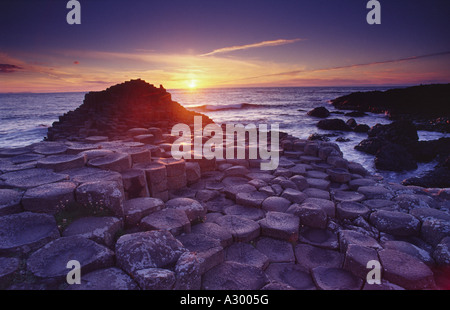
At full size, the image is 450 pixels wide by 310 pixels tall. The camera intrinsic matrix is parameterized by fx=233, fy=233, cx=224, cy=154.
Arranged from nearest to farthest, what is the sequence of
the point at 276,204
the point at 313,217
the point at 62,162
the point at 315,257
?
the point at 315,257 < the point at 313,217 < the point at 62,162 < the point at 276,204

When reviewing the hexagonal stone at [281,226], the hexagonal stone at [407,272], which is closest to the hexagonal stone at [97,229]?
the hexagonal stone at [281,226]

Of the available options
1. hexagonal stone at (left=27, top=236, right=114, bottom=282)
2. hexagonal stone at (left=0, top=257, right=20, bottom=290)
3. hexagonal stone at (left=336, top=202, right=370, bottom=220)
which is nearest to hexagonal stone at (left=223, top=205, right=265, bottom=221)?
hexagonal stone at (left=336, top=202, right=370, bottom=220)

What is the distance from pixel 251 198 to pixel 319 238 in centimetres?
138

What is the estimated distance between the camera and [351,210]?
13.3ft

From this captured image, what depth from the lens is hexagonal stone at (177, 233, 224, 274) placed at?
263cm

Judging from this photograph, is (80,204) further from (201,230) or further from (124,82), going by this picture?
(124,82)

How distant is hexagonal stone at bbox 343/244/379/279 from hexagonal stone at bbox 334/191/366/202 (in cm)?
185

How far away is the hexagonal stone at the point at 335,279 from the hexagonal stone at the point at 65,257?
2.25 meters

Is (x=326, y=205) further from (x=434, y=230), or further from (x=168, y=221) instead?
(x=168, y=221)

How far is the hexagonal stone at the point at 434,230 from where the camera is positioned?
A: 3.21 metres

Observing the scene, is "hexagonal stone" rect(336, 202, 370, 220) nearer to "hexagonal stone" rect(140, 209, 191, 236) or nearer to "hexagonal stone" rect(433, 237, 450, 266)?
"hexagonal stone" rect(433, 237, 450, 266)

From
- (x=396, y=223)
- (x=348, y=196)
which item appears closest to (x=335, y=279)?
(x=396, y=223)
